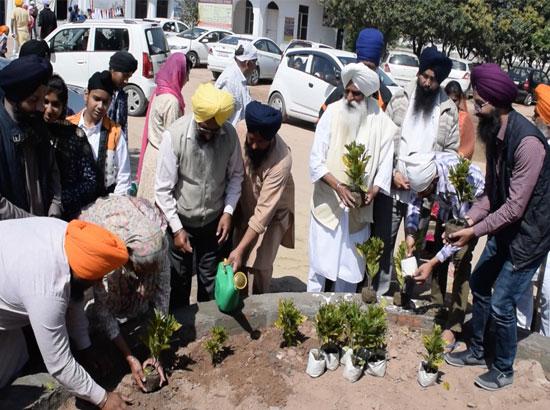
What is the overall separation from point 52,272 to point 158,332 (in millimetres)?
843

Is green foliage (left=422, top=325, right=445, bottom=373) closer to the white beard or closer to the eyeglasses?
the eyeglasses

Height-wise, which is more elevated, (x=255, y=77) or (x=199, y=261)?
(x=199, y=261)

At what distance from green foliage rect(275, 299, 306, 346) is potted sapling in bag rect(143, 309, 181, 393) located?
74 cm

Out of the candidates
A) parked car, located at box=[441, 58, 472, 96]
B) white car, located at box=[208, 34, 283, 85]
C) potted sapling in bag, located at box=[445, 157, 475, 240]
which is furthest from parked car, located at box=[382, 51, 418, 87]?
potted sapling in bag, located at box=[445, 157, 475, 240]

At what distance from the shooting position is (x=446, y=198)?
163 inches

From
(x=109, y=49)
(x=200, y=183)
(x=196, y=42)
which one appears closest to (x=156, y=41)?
(x=109, y=49)

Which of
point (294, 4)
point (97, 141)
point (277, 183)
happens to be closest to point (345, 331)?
point (277, 183)

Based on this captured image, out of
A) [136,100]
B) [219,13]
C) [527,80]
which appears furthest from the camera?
[219,13]

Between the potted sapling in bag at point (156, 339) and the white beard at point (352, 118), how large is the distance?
1945 millimetres

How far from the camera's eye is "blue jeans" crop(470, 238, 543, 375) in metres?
3.65

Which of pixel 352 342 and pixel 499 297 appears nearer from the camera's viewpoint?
pixel 499 297

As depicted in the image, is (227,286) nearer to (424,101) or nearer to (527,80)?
(424,101)

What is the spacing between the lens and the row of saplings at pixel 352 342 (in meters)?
3.64

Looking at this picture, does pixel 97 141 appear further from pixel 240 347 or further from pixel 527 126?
pixel 527 126
